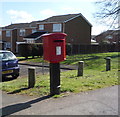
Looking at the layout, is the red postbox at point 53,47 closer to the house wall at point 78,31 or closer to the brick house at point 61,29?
the brick house at point 61,29

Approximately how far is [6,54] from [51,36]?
196 inches

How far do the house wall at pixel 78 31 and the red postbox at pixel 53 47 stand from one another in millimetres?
29716

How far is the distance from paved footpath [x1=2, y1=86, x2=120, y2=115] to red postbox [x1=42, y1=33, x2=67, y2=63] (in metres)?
1.12

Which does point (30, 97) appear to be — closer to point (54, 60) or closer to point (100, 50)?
point (54, 60)

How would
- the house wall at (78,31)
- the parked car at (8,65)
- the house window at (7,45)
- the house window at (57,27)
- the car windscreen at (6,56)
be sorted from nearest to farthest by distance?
the parked car at (8,65) → the car windscreen at (6,56) → the house window at (57,27) → the house wall at (78,31) → the house window at (7,45)

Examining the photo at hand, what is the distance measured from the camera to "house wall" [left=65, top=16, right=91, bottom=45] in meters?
35.6

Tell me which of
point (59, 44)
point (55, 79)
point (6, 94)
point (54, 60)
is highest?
point (59, 44)

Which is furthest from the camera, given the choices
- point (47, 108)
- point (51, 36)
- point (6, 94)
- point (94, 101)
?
point (6, 94)

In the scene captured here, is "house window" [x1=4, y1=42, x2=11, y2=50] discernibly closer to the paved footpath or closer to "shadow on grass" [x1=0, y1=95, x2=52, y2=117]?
the paved footpath

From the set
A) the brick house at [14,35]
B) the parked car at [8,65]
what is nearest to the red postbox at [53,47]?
the parked car at [8,65]

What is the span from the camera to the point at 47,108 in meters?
4.46

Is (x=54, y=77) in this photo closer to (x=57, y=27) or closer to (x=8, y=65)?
(x=8, y=65)

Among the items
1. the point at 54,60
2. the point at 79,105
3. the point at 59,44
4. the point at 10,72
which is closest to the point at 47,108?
the point at 79,105

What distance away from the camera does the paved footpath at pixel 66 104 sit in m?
4.26
